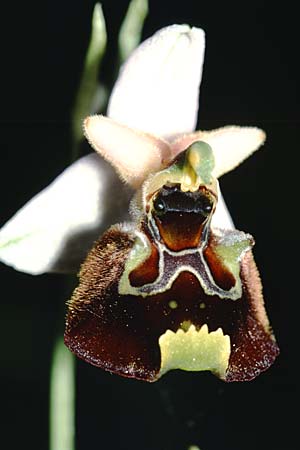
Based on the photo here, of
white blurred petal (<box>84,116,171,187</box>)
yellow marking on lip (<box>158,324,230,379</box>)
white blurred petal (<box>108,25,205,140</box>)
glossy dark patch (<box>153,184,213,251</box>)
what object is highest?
white blurred petal (<box>108,25,205,140</box>)

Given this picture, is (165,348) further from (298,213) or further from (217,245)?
(298,213)

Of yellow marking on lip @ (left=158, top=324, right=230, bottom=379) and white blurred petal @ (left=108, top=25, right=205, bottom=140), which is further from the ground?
white blurred petal @ (left=108, top=25, right=205, bottom=140)

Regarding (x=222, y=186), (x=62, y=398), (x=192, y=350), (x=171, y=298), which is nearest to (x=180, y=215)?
(x=171, y=298)

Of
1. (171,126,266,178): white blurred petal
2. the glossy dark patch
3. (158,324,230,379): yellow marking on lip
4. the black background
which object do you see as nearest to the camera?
(158,324,230,379): yellow marking on lip

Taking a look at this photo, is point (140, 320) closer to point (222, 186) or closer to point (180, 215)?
point (180, 215)

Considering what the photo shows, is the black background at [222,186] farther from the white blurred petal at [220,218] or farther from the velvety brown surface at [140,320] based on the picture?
the velvety brown surface at [140,320]

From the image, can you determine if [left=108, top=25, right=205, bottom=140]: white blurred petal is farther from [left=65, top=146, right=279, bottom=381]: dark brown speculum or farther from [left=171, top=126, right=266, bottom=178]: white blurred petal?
[left=65, top=146, right=279, bottom=381]: dark brown speculum

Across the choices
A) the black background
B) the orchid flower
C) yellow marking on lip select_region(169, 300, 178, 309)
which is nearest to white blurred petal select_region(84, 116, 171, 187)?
the orchid flower
